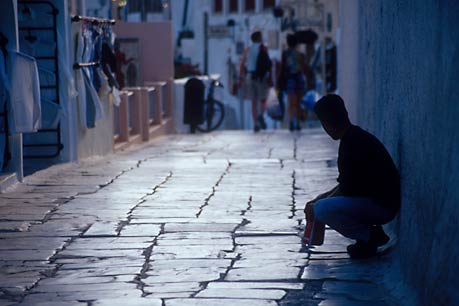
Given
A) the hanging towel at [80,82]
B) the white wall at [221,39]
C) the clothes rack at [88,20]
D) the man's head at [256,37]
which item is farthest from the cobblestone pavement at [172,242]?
the white wall at [221,39]

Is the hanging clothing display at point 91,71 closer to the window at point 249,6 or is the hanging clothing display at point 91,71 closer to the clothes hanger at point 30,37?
the clothes hanger at point 30,37

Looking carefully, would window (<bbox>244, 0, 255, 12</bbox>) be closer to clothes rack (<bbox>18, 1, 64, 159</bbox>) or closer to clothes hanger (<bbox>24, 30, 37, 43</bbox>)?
clothes rack (<bbox>18, 1, 64, 159</bbox>)

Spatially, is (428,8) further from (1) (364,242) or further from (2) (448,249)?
(1) (364,242)

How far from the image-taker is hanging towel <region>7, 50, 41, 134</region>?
11.8 m

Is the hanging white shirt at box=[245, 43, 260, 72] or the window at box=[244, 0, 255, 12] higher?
the window at box=[244, 0, 255, 12]

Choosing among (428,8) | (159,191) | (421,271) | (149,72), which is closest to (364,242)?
(421,271)

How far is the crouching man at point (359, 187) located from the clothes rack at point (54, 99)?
7.73m

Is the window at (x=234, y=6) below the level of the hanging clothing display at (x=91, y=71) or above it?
above

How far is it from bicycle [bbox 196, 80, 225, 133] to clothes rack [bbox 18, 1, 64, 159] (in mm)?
10099

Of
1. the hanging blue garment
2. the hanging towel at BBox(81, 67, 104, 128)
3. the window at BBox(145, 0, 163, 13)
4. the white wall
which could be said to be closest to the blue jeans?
the hanging blue garment

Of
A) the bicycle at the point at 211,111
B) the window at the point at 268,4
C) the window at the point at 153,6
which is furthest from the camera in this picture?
the window at the point at 268,4

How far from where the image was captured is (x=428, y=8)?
20.1 feet

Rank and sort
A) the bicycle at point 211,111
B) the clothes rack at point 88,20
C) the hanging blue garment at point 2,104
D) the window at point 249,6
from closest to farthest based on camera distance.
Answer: the hanging blue garment at point 2,104, the clothes rack at point 88,20, the bicycle at point 211,111, the window at point 249,6

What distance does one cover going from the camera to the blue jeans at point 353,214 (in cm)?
746
